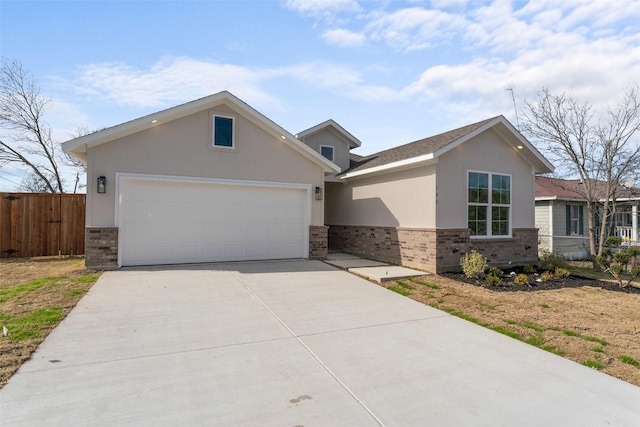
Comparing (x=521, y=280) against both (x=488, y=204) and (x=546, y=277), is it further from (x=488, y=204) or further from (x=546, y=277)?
(x=488, y=204)

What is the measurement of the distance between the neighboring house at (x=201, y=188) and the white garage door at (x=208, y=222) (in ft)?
0.09

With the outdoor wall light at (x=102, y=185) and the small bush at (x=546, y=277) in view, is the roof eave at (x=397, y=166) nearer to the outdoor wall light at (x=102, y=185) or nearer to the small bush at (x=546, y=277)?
the small bush at (x=546, y=277)

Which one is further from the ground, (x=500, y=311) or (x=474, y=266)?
(x=474, y=266)

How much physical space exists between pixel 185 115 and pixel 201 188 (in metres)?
2.08

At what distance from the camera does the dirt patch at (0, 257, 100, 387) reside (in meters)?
3.72

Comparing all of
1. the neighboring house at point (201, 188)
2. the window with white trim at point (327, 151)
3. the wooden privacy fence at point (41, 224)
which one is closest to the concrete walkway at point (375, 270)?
the neighboring house at point (201, 188)

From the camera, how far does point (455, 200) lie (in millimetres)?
9672

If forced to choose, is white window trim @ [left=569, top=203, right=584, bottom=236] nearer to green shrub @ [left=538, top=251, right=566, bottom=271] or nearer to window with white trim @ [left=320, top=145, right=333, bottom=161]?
green shrub @ [left=538, top=251, right=566, bottom=271]

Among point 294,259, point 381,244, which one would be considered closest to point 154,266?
point 294,259

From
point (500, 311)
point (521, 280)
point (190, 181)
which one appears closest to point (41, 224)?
point (190, 181)

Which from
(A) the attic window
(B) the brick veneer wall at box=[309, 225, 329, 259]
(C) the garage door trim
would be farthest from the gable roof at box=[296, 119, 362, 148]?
(B) the brick veneer wall at box=[309, 225, 329, 259]

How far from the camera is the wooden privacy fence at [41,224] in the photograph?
10547 mm

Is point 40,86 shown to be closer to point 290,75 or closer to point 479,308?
point 290,75

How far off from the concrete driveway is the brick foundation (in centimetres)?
394
